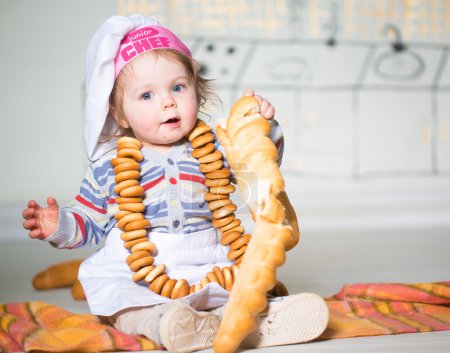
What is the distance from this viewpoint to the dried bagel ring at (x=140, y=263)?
1522 mm

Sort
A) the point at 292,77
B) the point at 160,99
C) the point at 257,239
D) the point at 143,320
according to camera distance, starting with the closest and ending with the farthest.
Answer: the point at 257,239, the point at 143,320, the point at 160,99, the point at 292,77

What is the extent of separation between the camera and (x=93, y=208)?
1.65 meters

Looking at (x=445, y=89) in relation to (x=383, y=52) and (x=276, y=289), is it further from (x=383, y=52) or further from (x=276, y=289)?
(x=276, y=289)

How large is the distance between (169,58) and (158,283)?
459 millimetres

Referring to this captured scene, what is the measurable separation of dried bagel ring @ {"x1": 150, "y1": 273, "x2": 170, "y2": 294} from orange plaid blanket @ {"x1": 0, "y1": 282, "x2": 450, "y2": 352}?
0.31 ft

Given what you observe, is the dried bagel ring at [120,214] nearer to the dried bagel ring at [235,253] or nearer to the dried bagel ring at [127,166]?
the dried bagel ring at [127,166]

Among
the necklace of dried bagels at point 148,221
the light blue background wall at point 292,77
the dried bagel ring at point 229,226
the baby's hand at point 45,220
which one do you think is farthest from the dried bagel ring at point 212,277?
the light blue background wall at point 292,77

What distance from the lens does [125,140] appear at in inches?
62.9

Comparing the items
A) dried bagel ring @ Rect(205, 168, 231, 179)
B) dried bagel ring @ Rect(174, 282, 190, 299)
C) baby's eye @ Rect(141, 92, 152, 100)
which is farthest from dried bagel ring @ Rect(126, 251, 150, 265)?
baby's eye @ Rect(141, 92, 152, 100)

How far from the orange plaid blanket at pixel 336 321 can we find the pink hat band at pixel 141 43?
0.53m

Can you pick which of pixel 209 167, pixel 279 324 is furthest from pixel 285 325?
pixel 209 167

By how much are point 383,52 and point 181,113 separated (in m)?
2.52

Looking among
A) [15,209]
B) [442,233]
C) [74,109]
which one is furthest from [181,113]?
[74,109]

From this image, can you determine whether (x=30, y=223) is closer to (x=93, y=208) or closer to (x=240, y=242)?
(x=93, y=208)
